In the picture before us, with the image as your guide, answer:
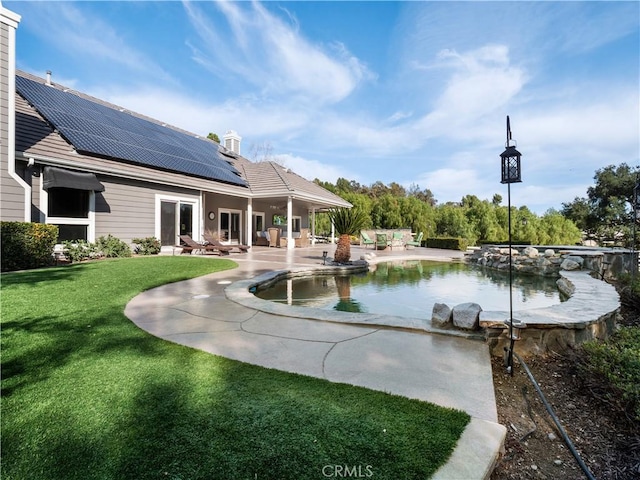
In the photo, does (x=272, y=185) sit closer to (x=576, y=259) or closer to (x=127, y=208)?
(x=127, y=208)

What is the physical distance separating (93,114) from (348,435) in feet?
52.2

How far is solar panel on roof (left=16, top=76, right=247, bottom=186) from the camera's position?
35.8 ft

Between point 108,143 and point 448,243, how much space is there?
1965 centimetres

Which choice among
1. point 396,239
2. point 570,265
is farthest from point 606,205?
point 570,265

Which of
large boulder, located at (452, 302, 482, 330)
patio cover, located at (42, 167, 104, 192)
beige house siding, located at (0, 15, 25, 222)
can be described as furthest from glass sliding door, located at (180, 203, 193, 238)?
large boulder, located at (452, 302, 482, 330)

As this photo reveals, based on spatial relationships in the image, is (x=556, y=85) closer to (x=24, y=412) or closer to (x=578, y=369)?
(x=578, y=369)

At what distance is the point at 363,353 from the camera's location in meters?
3.14

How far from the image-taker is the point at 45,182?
902 cm

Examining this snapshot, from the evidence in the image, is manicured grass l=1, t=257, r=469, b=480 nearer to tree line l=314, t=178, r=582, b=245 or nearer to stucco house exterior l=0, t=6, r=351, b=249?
stucco house exterior l=0, t=6, r=351, b=249

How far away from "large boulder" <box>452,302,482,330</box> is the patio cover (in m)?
10.8

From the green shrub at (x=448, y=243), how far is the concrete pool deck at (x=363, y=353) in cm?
1880

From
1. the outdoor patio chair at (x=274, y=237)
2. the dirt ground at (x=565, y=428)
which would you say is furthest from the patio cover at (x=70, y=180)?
the dirt ground at (x=565, y=428)

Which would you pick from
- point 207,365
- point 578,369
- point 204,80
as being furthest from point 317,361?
point 204,80

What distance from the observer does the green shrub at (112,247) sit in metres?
10.2
